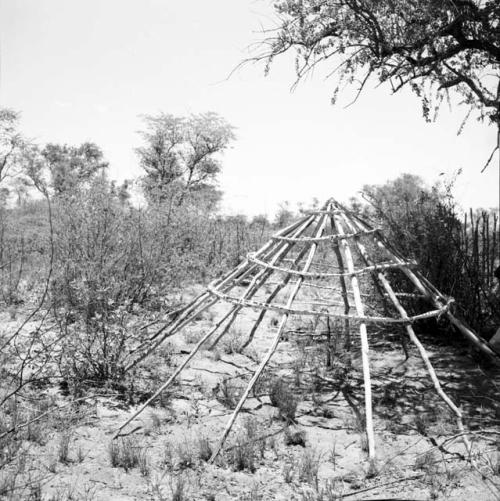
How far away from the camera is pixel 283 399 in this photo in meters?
3.77

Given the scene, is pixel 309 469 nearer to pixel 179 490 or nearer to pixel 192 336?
pixel 179 490

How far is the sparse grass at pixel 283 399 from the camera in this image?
3.61 m

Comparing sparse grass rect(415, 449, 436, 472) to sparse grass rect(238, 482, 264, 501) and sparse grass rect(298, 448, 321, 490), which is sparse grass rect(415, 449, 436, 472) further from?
sparse grass rect(238, 482, 264, 501)

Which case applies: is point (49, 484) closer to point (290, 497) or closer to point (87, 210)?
point (290, 497)

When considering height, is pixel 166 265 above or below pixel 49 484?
above

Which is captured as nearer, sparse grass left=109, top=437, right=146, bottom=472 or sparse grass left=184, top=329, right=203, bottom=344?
sparse grass left=109, top=437, right=146, bottom=472

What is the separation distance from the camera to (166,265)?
5.81 metres

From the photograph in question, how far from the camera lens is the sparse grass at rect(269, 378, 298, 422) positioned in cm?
361

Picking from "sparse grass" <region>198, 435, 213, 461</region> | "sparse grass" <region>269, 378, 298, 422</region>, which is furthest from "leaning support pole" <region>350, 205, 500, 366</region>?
"sparse grass" <region>198, 435, 213, 461</region>

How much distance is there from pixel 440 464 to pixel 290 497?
3.15ft

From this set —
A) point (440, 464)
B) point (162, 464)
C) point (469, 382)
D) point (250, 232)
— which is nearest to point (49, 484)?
point (162, 464)

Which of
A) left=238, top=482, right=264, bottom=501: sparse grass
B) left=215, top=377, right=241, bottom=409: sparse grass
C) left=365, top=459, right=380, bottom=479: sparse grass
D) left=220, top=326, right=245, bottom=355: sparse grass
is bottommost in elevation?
left=238, top=482, right=264, bottom=501: sparse grass

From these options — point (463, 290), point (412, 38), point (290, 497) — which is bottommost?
point (290, 497)

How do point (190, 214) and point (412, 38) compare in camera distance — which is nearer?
point (412, 38)
